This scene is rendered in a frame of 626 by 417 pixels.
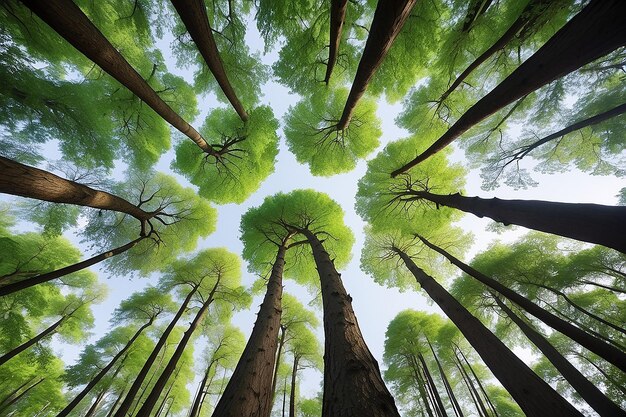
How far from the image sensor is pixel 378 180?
8555mm

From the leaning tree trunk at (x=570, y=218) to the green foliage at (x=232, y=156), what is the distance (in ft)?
23.5

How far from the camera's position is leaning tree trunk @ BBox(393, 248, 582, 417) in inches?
124

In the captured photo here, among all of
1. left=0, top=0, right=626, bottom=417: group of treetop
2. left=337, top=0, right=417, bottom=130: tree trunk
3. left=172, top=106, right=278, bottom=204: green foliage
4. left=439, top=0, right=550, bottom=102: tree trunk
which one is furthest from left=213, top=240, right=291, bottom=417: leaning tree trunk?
left=439, top=0, right=550, bottom=102: tree trunk

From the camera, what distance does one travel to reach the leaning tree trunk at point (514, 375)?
10.3 feet

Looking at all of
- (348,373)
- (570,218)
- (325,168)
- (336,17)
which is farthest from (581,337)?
(336,17)

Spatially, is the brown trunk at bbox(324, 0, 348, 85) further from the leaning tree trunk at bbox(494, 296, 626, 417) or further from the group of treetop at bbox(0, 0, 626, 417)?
the leaning tree trunk at bbox(494, 296, 626, 417)

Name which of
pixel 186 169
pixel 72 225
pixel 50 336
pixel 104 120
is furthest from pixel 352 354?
pixel 50 336

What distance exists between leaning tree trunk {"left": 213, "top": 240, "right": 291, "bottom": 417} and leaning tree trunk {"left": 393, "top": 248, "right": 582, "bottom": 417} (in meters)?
3.99

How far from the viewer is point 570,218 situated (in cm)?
252

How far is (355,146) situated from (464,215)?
5.49m

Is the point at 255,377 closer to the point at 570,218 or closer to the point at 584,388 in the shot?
the point at 570,218

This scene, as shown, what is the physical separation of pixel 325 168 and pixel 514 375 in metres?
7.46

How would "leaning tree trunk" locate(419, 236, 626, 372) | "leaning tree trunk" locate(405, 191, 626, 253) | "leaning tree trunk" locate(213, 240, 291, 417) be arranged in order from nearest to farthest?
1. "leaning tree trunk" locate(213, 240, 291, 417)
2. "leaning tree trunk" locate(405, 191, 626, 253)
3. "leaning tree trunk" locate(419, 236, 626, 372)

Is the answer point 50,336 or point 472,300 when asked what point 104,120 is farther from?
point 472,300
